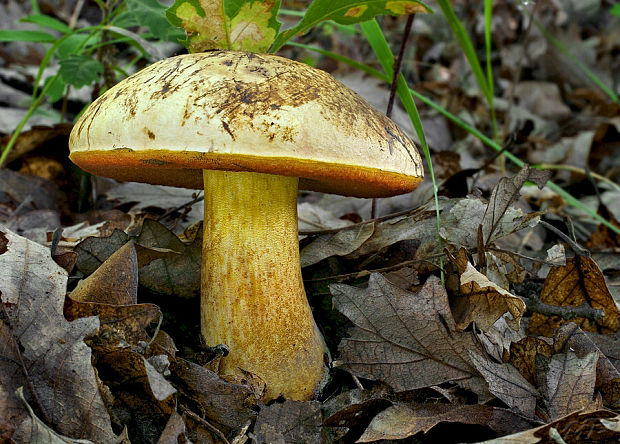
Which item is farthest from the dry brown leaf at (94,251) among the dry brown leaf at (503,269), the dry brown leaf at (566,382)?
the dry brown leaf at (566,382)

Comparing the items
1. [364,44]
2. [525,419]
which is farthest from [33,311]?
[364,44]

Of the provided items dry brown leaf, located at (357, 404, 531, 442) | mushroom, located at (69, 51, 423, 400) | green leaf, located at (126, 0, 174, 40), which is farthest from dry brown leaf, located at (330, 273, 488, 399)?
green leaf, located at (126, 0, 174, 40)

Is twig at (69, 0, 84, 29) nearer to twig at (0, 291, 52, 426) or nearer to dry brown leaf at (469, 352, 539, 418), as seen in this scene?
twig at (0, 291, 52, 426)

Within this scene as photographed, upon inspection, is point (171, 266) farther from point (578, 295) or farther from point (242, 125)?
point (578, 295)

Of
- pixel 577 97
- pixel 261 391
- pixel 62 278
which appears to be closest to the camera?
pixel 62 278

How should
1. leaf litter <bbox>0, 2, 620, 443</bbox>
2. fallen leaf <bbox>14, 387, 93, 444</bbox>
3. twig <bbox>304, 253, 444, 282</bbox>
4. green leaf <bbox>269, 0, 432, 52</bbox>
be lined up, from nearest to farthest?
fallen leaf <bbox>14, 387, 93, 444</bbox> < leaf litter <bbox>0, 2, 620, 443</bbox> < green leaf <bbox>269, 0, 432, 52</bbox> < twig <bbox>304, 253, 444, 282</bbox>

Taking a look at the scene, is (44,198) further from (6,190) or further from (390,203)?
(390,203)

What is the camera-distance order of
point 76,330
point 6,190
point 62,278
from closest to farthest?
point 76,330 → point 62,278 → point 6,190
